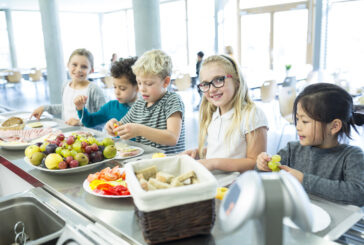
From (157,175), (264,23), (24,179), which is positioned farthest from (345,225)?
(264,23)

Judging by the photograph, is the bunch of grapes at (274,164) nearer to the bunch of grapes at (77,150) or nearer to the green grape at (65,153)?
the bunch of grapes at (77,150)

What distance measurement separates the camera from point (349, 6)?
8586mm

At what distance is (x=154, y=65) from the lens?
1899mm

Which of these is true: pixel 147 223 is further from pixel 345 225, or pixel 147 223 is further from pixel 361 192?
pixel 361 192

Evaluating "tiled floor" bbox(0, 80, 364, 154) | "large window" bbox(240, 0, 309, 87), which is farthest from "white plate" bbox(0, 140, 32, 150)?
"large window" bbox(240, 0, 309, 87)

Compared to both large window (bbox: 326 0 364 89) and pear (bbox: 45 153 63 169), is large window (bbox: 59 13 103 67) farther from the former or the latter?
pear (bbox: 45 153 63 169)

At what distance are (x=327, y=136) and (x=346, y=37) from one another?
8663mm

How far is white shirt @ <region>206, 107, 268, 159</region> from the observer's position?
167cm

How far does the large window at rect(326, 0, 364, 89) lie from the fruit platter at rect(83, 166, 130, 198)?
849 centimetres

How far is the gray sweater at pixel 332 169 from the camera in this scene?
1307 millimetres

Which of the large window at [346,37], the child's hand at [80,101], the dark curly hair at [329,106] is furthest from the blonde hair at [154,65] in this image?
the large window at [346,37]

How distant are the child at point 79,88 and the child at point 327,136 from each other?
1.82m

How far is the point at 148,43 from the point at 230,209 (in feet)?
13.3

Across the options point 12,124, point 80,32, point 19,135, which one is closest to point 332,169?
point 19,135
